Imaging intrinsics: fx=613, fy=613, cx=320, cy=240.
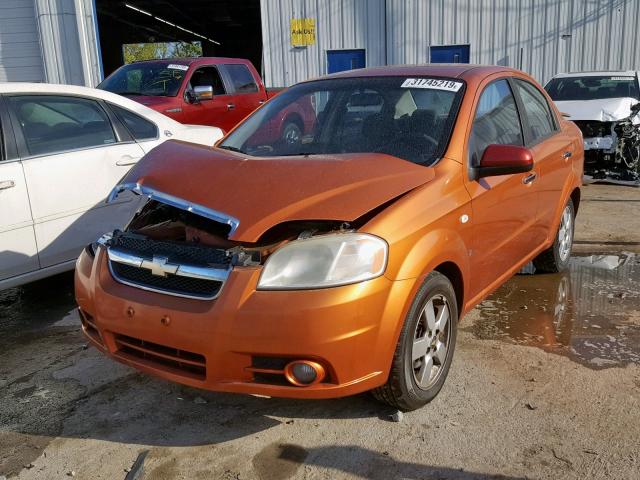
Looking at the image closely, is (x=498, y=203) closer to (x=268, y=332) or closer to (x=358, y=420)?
(x=358, y=420)

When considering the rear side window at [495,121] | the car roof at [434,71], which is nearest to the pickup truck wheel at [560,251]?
the rear side window at [495,121]

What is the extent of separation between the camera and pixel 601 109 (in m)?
8.94

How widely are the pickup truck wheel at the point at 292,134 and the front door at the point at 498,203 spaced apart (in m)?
1.02

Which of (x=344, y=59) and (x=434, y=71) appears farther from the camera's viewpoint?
(x=344, y=59)

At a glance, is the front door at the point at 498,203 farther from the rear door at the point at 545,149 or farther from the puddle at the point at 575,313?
the puddle at the point at 575,313

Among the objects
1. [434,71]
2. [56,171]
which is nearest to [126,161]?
[56,171]

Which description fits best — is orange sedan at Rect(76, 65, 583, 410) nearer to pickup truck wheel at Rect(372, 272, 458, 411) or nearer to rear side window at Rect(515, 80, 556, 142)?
pickup truck wheel at Rect(372, 272, 458, 411)

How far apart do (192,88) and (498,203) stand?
607cm

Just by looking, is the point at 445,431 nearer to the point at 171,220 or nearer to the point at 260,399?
the point at 260,399

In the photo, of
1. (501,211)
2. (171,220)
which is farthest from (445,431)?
(171,220)

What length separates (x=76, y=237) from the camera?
4414 millimetres

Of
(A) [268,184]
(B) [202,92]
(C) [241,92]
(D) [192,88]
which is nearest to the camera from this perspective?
(A) [268,184]

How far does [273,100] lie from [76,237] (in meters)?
1.73

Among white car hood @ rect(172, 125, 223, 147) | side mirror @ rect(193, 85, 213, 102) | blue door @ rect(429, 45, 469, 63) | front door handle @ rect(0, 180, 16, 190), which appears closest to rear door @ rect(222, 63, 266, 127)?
side mirror @ rect(193, 85, 213, 102)
